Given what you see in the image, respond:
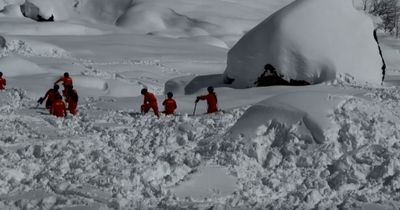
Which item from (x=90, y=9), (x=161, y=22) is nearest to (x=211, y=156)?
(x=161, y=22)

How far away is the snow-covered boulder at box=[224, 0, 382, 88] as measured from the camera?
1598 cm

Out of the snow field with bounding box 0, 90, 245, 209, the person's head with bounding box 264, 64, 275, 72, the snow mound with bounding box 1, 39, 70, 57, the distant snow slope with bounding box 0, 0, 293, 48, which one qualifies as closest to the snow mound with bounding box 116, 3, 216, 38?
the distant snow slope with bounding box 0, 0, 293, 48

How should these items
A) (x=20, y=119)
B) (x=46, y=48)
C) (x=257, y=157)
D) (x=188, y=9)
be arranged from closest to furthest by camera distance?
1. (x=257, y=157)
2. (x=20, y=119)
3. (x=46, y=48)
4. (x=188, y=9)

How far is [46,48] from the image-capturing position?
23641 mm

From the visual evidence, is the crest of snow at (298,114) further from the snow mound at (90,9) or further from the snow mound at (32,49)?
the snow mound at (90,9)

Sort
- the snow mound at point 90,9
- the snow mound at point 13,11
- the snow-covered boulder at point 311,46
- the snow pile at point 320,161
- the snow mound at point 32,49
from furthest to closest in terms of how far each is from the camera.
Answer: the snow mound at point 90,9 → the snow mound at point 13,11 → the snow mound at point 32,49 → the snow-covered boulder at point 311,46 → the snow pile at point 320,161

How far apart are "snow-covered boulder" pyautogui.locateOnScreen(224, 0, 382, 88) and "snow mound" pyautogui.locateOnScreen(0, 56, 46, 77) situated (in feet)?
21.8

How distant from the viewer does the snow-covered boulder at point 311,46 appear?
52.4 feet

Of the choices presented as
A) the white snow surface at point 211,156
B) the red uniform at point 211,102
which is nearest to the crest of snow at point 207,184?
the white snow surface at point 211,156

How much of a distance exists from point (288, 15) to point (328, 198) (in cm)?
1050

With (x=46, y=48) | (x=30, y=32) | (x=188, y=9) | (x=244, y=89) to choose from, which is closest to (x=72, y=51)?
(x=46, y=48)

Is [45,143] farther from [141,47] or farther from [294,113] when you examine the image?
[141,47]

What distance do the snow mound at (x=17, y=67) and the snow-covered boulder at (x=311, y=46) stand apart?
6.64m

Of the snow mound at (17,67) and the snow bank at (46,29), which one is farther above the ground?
the snow bank at (46,29)
